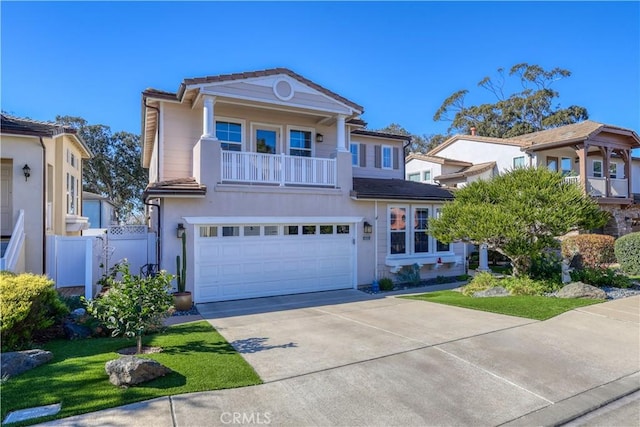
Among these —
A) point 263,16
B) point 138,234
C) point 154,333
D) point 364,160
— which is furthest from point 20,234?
point 364,160

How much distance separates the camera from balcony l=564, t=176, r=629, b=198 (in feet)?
71.5

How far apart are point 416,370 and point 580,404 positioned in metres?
1.93

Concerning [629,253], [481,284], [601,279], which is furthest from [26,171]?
[629,253]

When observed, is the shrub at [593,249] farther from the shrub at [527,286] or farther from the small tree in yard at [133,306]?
the small tree in yard at [133,306]

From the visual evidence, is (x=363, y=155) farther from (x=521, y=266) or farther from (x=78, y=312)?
(x=78, y=312)

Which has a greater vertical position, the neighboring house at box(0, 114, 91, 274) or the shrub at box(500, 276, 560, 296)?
the neighboring house at box(0, 114, 91, 274)

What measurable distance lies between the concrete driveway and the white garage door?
6.38 feet

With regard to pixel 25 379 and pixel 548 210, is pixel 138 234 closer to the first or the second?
pixel 25 379

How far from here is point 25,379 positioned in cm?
485

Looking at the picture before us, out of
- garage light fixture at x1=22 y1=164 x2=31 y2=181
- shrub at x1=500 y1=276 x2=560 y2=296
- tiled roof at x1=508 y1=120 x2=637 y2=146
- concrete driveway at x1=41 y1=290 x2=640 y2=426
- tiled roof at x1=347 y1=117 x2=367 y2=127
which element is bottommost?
concrete driveway at x1=41 y1=290 x2=640 y2=426

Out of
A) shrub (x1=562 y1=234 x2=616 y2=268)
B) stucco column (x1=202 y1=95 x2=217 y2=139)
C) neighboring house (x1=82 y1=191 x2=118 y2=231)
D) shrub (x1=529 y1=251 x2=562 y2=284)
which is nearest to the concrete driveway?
shrub (x1=529 y1=251 x2=562 y2=284)

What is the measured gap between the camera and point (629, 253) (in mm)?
14195

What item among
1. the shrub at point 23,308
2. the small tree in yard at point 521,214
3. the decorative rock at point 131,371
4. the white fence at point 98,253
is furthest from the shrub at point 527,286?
the shrub at point 23,308

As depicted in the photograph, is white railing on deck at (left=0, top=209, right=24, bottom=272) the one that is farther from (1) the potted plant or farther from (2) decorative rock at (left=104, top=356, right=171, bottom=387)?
(2) decorative rock at (left=104, top=356, right=171, bottom=387)
